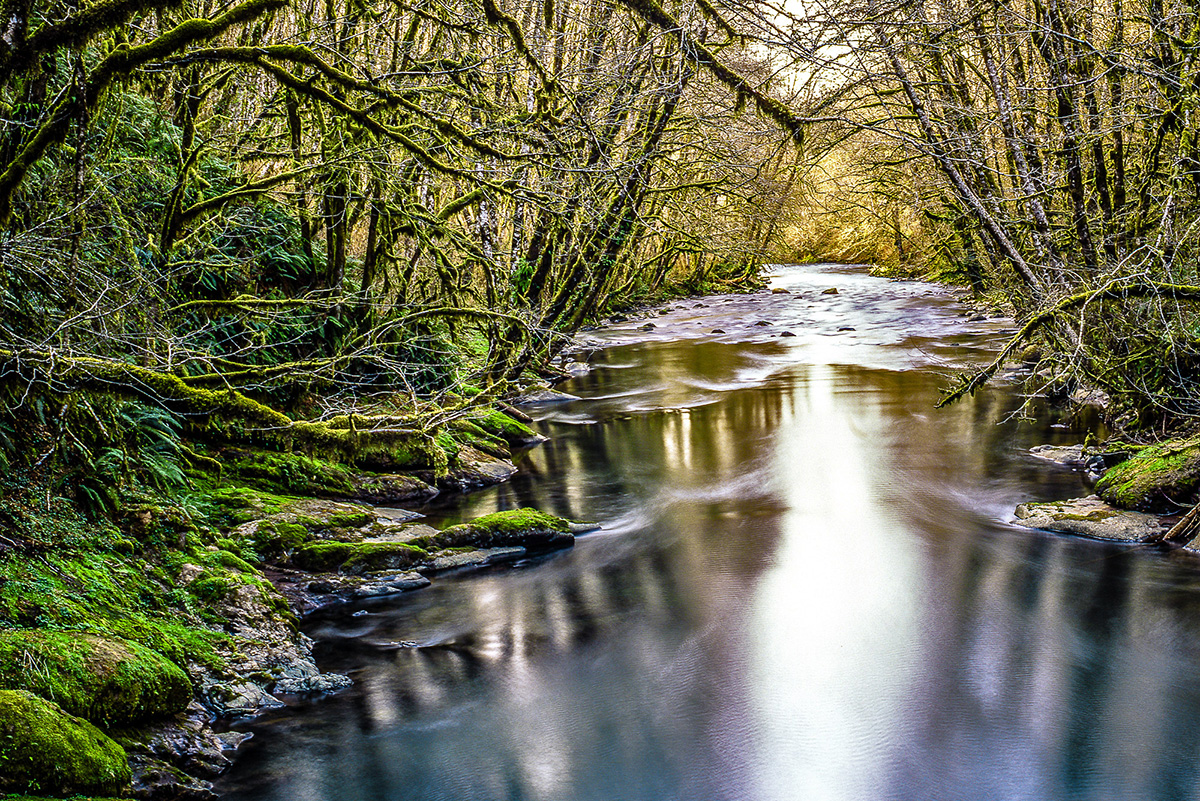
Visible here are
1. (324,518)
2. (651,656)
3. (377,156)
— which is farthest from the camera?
(324,518)

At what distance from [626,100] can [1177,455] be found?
23.1 ft

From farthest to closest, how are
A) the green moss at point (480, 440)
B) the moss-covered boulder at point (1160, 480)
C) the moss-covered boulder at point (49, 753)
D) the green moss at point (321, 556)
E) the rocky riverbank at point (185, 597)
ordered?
the green moss at point (480, 440), the moss-covered boulder at point (1160, 480), the green moss at point (321, 556), the rocky riverbank at point (185, 597), the moss-covered boulder at point (49, 753)

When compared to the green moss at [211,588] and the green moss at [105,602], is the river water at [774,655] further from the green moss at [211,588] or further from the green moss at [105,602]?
the green moss at [105,602]

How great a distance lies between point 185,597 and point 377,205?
485cm

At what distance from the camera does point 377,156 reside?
8.28 meters

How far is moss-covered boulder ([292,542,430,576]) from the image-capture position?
8.16m

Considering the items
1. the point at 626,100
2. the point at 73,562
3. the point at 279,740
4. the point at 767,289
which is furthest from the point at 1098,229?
the point at 767,289

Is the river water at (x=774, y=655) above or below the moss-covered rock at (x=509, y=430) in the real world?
below

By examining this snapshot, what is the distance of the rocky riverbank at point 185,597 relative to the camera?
455 cm

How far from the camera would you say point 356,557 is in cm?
830

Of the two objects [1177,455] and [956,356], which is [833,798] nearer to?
[1177,455]

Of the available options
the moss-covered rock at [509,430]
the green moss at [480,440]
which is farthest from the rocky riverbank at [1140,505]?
the moss-covered rock at [509,430]

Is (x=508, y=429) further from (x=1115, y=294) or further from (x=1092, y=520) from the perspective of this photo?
(x=1115, y=294)

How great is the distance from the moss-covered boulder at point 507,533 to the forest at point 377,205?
1222 mm
